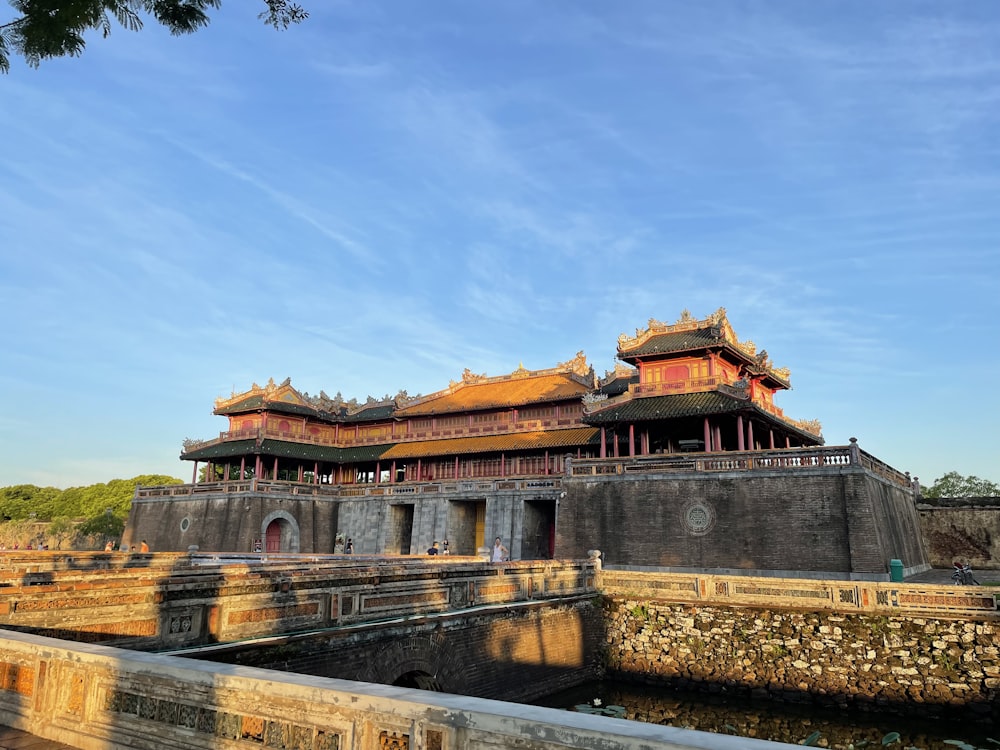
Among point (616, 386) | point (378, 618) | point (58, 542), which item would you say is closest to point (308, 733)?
point (378, 618)

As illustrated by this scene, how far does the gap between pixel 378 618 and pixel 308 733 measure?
24.5ft

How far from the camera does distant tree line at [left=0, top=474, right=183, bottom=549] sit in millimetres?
52469

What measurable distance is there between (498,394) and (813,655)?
27.0 m

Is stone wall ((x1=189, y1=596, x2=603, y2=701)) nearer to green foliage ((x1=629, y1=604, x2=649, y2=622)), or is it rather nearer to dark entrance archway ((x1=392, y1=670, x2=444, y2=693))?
dark entrance archway ((x1=392, y1=670, x2=444, y2=693))

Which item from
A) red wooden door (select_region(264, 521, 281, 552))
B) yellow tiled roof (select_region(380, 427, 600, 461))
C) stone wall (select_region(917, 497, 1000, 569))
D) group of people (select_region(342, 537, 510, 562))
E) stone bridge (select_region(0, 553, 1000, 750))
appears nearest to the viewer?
stone bridge (select_region(0, 553, 1000, 750))

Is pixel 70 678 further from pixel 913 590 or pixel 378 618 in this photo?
pixel 913 590

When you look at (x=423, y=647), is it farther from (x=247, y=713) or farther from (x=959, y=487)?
(x=959, y=487)

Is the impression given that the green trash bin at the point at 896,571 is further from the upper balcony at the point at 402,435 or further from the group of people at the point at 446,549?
the upper balcony at the point at 402,435

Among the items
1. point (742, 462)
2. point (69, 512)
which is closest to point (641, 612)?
point (742, 462)

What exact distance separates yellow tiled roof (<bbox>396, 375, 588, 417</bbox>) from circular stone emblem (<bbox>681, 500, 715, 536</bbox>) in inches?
470

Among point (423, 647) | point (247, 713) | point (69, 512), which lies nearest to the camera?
point (247, 713)

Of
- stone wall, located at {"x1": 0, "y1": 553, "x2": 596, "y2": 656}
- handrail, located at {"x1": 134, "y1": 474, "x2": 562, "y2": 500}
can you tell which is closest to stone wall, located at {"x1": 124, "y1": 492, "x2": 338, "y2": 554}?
handrail, located at {"x1": 134, "y1": 474, "x2": 562, "y2": 500}

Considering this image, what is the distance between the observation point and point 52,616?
7.49 m

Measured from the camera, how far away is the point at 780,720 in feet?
50.6
